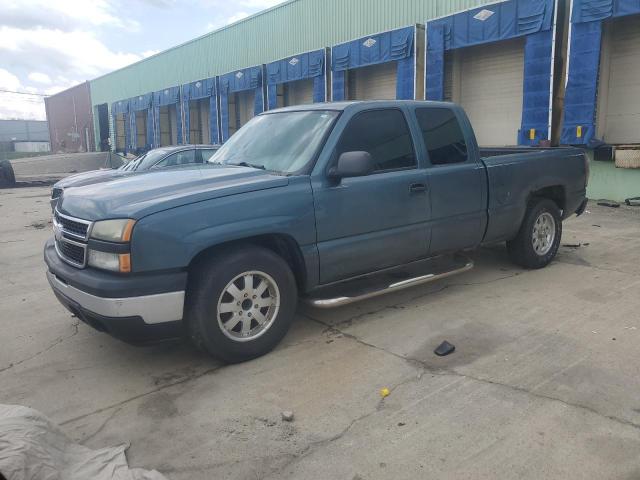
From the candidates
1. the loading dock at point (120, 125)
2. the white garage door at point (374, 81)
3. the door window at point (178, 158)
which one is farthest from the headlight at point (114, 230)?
the loading dock at point (120, 125)

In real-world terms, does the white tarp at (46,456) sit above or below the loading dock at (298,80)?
below

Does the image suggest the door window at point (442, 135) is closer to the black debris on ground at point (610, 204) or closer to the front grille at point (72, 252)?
the front grille at point (72, 252)

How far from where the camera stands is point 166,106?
115 feet

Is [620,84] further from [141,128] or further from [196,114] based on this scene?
[141,128]

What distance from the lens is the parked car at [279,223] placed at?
3.55 meters

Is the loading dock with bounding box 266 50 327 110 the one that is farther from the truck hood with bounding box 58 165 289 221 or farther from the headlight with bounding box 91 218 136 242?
the headlight with bounding box 91 218 136 242

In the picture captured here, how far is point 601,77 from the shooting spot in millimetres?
12453

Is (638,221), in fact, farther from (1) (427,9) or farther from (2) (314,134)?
(1) (427,9)

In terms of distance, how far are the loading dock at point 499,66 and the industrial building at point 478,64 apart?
28 millimetres

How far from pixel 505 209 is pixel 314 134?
2452 mm

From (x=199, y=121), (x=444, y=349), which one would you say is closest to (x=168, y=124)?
(x=199, y=121)

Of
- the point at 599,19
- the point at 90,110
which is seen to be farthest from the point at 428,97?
the point at 90,110

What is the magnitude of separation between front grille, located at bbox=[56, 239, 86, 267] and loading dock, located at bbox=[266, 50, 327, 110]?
16831 millimetres

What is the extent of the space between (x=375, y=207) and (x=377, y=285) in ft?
2.29
